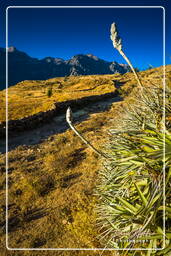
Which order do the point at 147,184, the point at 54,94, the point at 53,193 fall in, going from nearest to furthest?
the point at 147,184
the point at 53,193
the point at 54,94

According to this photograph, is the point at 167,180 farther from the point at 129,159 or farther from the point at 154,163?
the point at 129,159

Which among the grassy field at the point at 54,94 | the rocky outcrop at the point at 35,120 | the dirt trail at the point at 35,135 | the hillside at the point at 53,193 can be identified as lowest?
the hillside at the point at 53,193

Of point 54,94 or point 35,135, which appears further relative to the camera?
point 54,94

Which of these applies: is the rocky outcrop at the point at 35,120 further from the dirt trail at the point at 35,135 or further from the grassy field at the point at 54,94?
the grassy field at the point at 54,94

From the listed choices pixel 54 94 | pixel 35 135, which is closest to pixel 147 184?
pixel 35 135

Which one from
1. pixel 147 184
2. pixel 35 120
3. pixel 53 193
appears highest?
pixel 147 184

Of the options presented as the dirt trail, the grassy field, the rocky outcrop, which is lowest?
the dirt trail

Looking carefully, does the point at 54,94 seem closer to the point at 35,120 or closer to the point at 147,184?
the point at 35,120

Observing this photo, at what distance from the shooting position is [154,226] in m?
3.04

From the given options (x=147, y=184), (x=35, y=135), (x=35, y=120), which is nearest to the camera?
(x=147, y=184)

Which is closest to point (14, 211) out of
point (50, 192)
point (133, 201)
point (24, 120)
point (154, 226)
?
point (50, 192)

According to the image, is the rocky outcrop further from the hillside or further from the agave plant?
the agave plant

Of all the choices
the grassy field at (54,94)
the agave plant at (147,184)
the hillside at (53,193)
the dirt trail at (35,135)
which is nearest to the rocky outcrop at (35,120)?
the dirt trail at (35,135)

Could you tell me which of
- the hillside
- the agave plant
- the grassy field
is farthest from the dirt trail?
the agave plant
